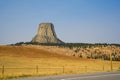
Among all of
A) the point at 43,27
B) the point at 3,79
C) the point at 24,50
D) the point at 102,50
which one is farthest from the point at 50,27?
the point at 3,79

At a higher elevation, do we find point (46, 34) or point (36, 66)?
point (46, 34)

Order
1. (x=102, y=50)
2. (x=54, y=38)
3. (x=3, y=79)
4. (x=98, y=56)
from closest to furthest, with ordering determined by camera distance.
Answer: (x=3, y=79), (x=98, y=56), (x=102, y=50), (x=54, y=38)

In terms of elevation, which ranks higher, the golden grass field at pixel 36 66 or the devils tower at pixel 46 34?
the devils tower at pixel 46 34

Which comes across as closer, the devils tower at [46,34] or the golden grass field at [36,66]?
the golden grass field at [36,66]

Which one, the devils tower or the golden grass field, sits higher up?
the devils tower

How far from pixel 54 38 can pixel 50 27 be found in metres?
7.72

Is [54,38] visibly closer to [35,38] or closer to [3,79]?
[35,38]

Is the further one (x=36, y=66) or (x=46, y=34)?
(x=46, y=34)

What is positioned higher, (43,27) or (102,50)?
(43,27)

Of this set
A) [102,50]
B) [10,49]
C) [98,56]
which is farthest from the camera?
[102,50]

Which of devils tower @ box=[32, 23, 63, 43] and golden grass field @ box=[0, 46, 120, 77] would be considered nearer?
golden grass field @ box=[0, 46, 120, 77]

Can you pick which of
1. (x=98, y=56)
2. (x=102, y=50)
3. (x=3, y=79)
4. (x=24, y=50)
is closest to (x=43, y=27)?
(x=102, y=50)

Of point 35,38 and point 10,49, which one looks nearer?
point 10,49

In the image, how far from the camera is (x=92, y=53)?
135250 mm
